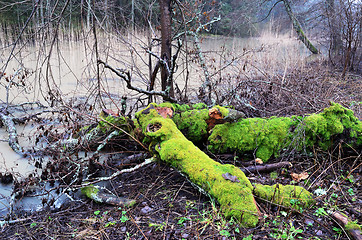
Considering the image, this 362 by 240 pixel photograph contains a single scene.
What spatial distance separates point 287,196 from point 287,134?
119cm

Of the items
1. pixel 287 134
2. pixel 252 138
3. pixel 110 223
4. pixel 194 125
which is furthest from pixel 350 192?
pixel 110 223

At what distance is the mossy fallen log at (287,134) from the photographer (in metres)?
3.36

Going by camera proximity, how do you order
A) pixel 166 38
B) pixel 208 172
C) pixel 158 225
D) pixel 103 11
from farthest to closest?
pixel 166 38 < pixel 103 11 < pixel 208 172 < pixel 158 225

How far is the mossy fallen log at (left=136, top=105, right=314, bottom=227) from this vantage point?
2307 mm

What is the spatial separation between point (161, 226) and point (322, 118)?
2.57 m

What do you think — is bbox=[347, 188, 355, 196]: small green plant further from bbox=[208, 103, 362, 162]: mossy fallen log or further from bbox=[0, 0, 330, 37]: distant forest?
bbox=[0, 0, 330, 37]: distant forest

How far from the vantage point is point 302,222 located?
2289mm

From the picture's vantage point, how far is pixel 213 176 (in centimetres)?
256

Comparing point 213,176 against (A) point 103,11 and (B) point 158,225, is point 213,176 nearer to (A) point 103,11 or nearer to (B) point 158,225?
(B) point 158,225

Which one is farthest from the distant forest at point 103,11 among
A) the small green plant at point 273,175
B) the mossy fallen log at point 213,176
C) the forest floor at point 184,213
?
the small green plant at point 273,175

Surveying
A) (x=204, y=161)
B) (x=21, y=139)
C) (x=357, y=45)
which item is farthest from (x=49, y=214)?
(x=357, y=45)

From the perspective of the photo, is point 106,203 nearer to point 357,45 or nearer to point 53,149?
point 53,149

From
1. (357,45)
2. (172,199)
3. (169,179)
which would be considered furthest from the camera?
(357,45)

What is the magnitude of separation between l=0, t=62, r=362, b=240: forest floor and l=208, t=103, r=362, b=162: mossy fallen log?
0.16m
